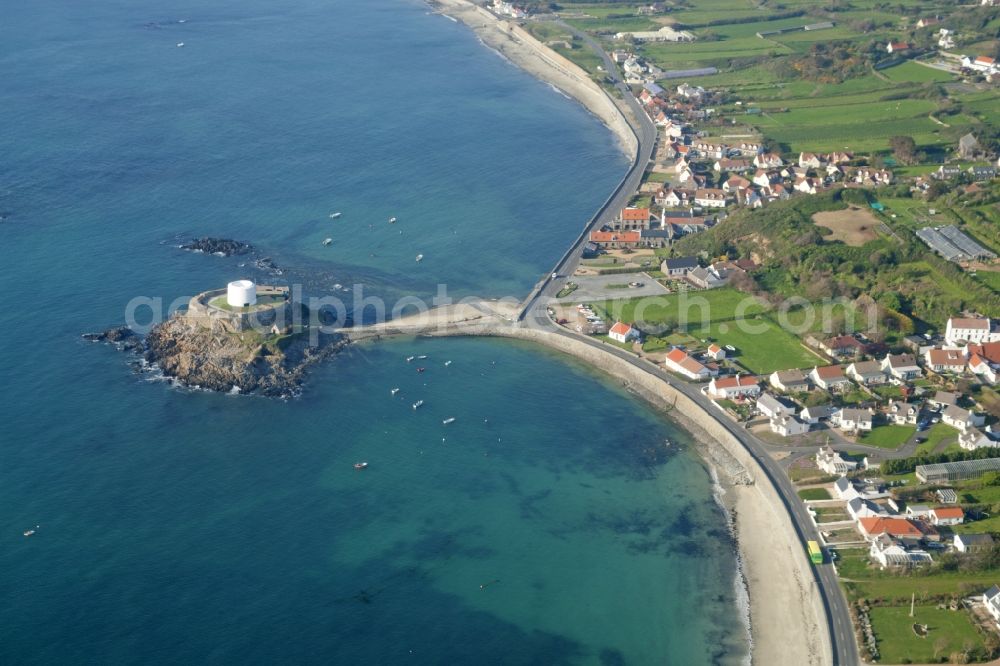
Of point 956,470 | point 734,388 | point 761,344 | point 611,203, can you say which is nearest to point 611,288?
point 761,344

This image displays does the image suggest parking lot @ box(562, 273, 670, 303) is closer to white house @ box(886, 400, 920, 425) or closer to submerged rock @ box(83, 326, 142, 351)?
white house @ box(886, 400, 920, 425)

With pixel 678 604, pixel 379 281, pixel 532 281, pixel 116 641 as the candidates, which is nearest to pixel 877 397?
pixel 678 604

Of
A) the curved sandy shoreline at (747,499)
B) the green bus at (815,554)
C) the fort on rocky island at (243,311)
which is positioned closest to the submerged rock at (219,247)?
the fort on rocky island at (243,311)

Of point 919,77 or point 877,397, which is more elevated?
point 919,77

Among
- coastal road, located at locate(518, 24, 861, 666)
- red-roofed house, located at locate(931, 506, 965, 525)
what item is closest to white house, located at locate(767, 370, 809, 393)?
coastal road, located at locate(518, 24, 861, 666)

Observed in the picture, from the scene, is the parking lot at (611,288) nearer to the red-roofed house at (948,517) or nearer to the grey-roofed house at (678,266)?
the grey-roofed house at (678,266)

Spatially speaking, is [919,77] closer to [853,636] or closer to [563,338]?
[563,338]
